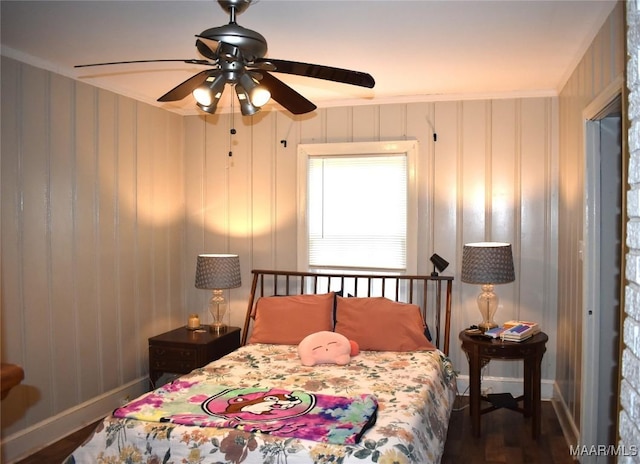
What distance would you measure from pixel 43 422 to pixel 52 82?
6.92 ft

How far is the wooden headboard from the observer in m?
3.91

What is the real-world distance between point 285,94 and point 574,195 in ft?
6.44

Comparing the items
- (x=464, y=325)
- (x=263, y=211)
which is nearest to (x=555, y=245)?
(x=464, y=325)

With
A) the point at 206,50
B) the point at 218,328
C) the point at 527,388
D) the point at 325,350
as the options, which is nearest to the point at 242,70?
the point at 206,50

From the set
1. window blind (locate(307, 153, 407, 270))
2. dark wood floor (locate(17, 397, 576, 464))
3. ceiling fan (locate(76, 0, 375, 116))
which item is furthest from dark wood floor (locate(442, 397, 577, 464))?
ceiling fan (locate(76, 0, 375, 116))

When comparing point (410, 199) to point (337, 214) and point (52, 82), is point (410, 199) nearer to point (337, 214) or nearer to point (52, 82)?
point (337, 214)

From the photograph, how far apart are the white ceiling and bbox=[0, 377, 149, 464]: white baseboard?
2.19 m

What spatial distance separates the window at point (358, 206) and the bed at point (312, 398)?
0.23 m

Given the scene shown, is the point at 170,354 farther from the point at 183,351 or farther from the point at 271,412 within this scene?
the point at 271,412

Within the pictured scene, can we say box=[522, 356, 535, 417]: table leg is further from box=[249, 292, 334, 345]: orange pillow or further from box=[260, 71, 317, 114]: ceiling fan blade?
box=[260, 71, 317, 114]: ceiling fan blade

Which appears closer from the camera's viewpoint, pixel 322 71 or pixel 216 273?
pixel 322 71

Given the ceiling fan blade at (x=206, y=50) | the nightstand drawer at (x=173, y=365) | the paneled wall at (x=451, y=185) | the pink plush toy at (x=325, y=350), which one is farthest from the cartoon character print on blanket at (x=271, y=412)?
the paneled wall at (x=451, y=185)

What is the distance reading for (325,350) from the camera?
3.13 meters

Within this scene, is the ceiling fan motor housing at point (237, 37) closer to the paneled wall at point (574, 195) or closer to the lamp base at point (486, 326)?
the paneled wall at point (574, 195)
